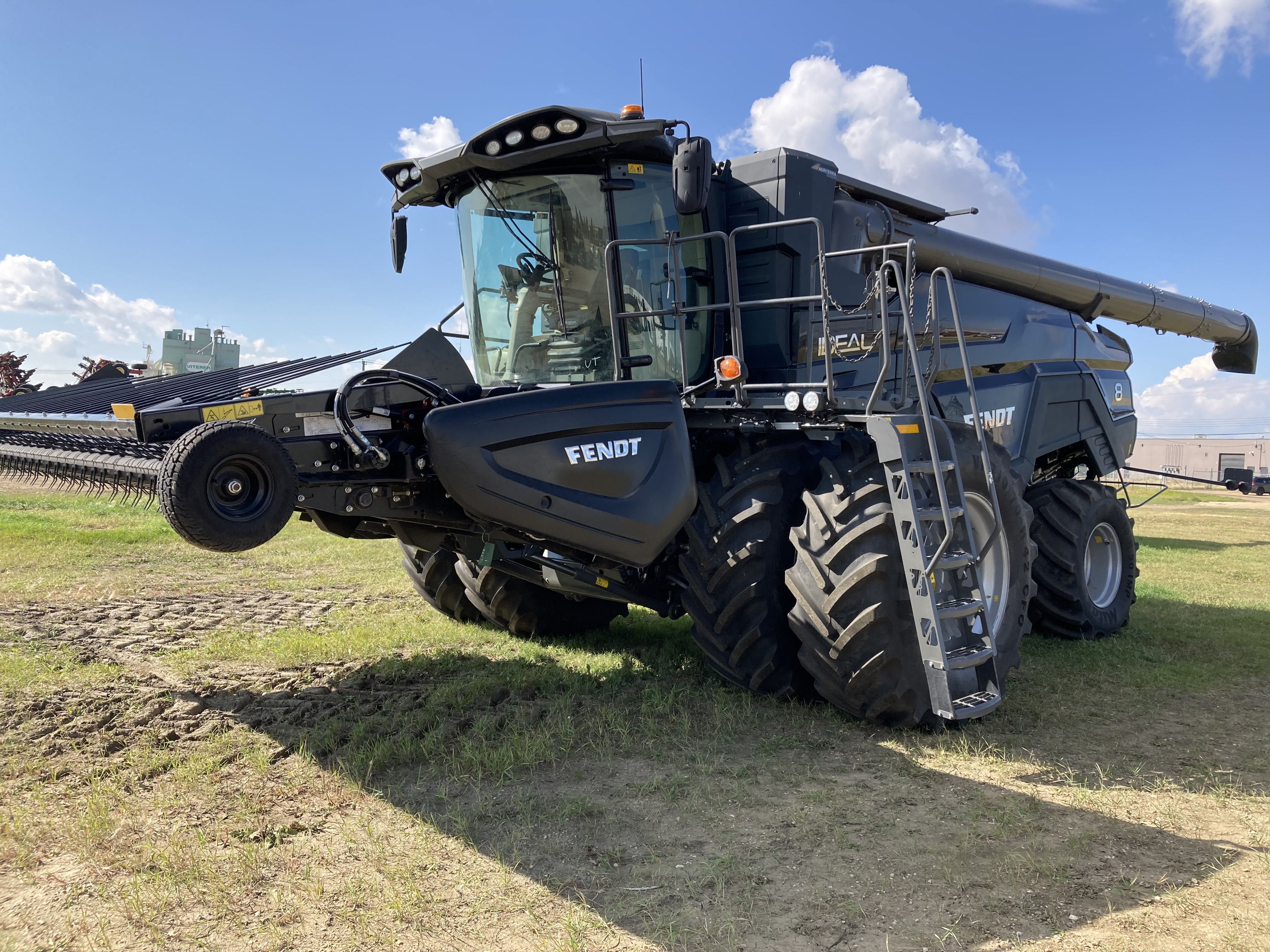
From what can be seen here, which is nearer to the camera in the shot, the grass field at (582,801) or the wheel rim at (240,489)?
the grass field at (582,801)

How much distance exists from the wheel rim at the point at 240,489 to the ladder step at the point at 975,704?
3107 millimetres

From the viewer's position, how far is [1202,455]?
156ft

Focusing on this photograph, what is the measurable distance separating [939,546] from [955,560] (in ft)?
0.39

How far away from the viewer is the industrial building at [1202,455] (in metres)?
44.0

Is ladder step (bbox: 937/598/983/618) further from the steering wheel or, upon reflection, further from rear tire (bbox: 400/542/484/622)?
rear tire (bbox: 400/542/484/622)

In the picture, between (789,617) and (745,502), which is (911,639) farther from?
(745,502)

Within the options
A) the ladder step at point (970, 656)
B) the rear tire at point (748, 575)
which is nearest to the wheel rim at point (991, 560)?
the ladder step at point (970, 656)

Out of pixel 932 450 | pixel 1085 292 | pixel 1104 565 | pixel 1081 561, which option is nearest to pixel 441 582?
pixel 932 450

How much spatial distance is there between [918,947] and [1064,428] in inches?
231

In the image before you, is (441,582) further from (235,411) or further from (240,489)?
(240,489)

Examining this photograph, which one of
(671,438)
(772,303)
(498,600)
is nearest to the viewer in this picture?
(671,438)

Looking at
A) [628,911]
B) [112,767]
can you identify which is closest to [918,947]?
[628,911]

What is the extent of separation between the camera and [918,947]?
8.54 feet

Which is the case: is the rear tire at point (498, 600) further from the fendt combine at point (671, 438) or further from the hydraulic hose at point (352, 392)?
the hydraulic hose at point (352, 392)
